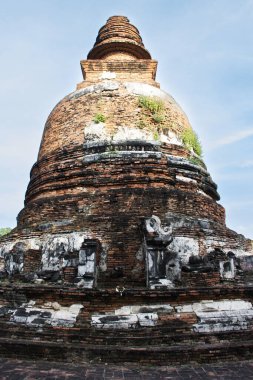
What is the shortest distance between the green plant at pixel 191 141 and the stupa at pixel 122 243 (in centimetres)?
3

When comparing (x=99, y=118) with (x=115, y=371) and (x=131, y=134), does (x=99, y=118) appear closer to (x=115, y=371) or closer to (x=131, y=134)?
(x=131, y=134)

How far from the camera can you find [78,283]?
19.1 feet

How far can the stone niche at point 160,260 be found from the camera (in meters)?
5.74

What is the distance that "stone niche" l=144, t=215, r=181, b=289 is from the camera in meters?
5.74

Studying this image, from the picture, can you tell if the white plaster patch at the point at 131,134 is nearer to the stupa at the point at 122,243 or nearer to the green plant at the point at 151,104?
the stupa at the point at 122,243

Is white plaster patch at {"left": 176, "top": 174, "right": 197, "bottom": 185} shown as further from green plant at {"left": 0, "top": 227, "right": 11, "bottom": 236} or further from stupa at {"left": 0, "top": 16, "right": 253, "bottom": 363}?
green plant at {"left": 0, "top": 227, "right": 11, "bottom": 236}

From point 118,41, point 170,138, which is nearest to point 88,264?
point 170,138

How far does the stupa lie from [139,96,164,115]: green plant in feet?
0.09

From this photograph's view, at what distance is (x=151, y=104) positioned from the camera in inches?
372

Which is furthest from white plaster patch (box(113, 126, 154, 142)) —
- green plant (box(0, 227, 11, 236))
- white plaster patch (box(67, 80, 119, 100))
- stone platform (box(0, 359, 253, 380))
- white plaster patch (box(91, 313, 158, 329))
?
green plant (box(0, 227, 11, 236))

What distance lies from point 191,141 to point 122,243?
13.6 ft

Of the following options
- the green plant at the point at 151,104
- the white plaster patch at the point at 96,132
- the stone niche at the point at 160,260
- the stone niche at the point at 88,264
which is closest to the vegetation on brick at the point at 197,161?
the green plant at the point at 151,104

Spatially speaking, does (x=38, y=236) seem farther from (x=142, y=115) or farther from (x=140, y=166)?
(x=142, y=115)

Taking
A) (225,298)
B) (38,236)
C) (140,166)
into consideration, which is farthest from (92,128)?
(225,298)
